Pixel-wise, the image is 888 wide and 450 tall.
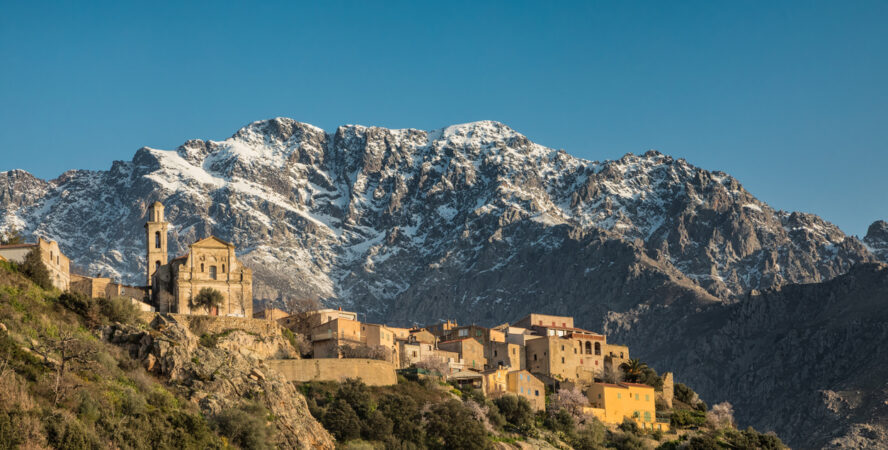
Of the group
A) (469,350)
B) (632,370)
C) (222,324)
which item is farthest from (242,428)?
(632,370)

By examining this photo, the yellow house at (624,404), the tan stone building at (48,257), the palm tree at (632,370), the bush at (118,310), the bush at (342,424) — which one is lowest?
the bush at (342,424)

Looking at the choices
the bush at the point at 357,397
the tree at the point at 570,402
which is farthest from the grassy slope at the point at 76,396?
the tree at the point at 570,402

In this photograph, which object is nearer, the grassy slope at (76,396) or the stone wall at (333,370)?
the grassy slope at (76,396)

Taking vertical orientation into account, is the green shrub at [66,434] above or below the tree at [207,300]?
below

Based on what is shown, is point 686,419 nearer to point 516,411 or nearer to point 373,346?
point 516,411

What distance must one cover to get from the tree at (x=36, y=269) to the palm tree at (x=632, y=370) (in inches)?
2404

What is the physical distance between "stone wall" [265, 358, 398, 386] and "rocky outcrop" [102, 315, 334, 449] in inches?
270

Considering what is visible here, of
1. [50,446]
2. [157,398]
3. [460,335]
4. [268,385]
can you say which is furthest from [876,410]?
[50,446]

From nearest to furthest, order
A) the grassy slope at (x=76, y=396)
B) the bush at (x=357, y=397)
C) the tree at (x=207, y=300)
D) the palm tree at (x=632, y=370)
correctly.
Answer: the grassy slope at (x=76, y=396), the bush at (x=357, y=397), the tree at (x=207, y=300), the palm tree at (x=632, y=370)

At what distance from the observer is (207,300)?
100438mm

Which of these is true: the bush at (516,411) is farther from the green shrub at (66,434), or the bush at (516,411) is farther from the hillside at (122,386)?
the green shrub at (66,434)

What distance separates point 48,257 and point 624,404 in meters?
53.4

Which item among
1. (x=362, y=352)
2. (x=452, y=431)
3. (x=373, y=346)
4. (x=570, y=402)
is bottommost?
(x=452, y=431)

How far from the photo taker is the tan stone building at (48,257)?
84375 mm
